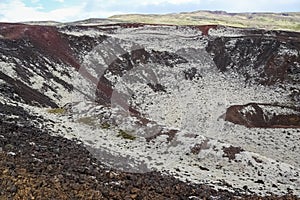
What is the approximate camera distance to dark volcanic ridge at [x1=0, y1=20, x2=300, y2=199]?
19125 millimetres

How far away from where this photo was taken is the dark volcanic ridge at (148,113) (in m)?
19.1

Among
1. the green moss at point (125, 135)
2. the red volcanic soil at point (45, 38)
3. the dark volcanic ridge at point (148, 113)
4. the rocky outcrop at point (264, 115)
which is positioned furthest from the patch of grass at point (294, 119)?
the red volcanic soil at point (45, 38)

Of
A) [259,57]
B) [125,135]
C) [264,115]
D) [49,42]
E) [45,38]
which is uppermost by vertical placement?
[45,38]

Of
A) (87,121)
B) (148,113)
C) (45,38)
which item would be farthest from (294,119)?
(45,38)

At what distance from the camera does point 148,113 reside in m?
51.9

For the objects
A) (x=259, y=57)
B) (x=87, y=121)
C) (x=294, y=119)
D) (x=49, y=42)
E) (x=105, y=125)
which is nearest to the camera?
(x=105, y=125)

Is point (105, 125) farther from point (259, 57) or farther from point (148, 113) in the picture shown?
point (259, 57)

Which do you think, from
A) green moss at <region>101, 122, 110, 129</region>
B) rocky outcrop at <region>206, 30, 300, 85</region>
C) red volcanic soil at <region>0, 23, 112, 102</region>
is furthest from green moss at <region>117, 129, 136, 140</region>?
rocky outcrop at <region>206, 30, 300, 85</region>

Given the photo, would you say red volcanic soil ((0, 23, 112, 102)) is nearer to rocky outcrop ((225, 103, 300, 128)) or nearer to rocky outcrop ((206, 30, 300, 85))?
rocky outcrop ((225, 103, 300, 128))

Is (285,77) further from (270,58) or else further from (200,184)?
(200,184)

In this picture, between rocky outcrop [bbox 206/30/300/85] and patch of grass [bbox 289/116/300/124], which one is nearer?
patch of grass [bbox 289/116/300/124]

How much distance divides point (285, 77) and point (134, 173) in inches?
1960

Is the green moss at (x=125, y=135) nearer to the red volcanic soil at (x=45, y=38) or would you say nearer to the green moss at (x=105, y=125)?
the green moss at (x=105, y=125)

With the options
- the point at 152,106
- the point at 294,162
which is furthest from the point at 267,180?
the point at 152,106
